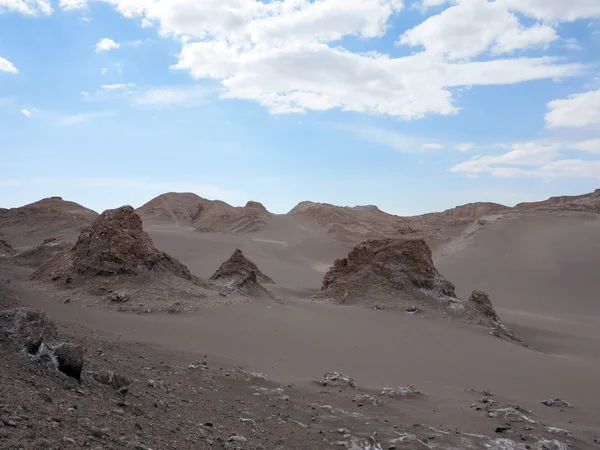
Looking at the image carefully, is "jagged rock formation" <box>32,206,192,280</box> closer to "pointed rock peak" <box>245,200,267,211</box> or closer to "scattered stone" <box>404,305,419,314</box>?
"scattered stone" <box>404,305,419,314</box>

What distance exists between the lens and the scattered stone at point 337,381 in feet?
24.6

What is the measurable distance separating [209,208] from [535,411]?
4130 cm

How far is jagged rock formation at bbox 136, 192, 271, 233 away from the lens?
41.2 meters

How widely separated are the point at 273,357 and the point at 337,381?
164 centimetres

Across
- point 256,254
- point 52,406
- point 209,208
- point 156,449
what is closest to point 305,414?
point 156,449

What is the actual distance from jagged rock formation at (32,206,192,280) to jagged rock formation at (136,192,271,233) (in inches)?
1015

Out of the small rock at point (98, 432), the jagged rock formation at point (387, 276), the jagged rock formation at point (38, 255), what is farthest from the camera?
the jagged rock formation at point (38, 255)

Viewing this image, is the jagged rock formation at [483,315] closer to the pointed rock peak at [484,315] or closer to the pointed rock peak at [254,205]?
the pointed rock peak at [484,315]

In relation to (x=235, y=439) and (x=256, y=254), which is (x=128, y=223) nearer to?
(x=235, y=439)

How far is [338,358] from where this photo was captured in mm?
9234

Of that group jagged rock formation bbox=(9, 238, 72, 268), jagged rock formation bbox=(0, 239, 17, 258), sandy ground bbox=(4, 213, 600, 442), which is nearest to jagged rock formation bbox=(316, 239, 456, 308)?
sandy ground bbox=(4, 213, 600, 442)

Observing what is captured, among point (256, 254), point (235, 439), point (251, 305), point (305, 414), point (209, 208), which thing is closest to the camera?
point (235, 439)

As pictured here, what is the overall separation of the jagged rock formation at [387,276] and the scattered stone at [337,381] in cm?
576

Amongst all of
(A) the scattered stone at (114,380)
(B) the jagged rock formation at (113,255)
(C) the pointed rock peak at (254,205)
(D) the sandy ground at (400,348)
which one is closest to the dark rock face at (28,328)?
(A) the scattered stone at (114,380)
